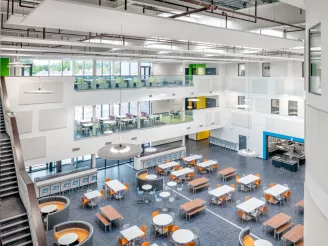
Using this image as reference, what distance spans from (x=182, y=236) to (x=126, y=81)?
11868mm

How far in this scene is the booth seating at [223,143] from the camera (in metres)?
26.5

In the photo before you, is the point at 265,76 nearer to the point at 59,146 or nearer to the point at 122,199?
the point at 122,199

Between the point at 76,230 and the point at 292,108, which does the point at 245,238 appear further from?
the point at 292,108

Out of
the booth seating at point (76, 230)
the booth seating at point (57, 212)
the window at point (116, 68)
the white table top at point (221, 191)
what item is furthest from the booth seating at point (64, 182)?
the window at point (116, 68)

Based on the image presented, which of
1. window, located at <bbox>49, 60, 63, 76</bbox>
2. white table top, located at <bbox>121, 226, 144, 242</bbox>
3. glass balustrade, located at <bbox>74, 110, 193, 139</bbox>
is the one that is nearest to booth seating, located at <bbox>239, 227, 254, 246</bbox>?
white table top, located at <bbox>121, 226, 144, 242</bbox>

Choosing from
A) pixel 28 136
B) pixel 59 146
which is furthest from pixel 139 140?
pixel 28 136

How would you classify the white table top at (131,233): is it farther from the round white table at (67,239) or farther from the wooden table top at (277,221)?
the wooden table top at (277,221)

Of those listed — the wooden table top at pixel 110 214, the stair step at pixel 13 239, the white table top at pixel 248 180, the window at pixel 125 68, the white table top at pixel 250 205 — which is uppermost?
the window at pixel 125 68

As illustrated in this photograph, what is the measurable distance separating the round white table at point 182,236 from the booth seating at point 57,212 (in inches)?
234

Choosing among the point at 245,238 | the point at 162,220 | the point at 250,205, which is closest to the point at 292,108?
the point at 250,205

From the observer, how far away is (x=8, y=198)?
11.4m

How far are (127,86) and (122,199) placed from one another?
8.03m

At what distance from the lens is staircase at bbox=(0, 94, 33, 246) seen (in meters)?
9.52

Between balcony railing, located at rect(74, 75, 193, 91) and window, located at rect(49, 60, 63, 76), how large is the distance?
27.1ft
